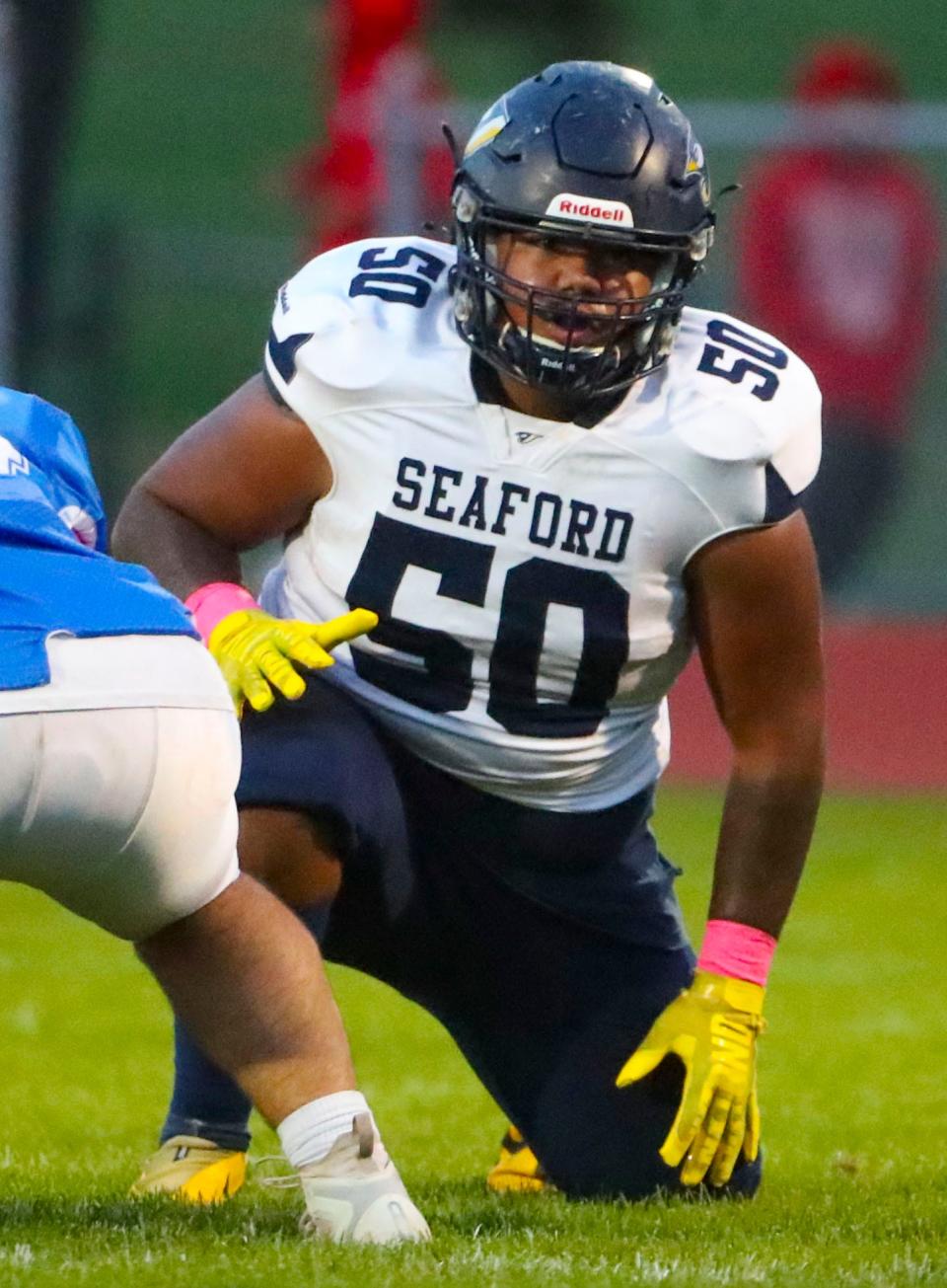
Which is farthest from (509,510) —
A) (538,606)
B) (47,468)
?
(47,468)

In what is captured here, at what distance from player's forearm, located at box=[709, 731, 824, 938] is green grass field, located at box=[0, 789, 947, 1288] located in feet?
1.31

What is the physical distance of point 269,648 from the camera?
3166mm

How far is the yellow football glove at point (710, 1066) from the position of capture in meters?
3.26

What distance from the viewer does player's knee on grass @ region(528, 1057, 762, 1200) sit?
11.5ft

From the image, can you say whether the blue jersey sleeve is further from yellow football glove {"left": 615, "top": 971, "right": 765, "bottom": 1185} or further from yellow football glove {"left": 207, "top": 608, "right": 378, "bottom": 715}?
yellow football glove {"left": 615, "top": 971, "right": 765, "bottom": 1185}

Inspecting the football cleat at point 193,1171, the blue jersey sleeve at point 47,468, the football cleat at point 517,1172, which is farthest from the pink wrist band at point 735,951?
the blue jersey sleeve at point 47,468

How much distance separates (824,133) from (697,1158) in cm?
738

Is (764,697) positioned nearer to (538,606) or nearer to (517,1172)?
(538,606)

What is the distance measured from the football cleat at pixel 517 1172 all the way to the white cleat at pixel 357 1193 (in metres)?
0.80

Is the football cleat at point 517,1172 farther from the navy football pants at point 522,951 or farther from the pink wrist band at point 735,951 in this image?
the pink wrist band at point 735,951

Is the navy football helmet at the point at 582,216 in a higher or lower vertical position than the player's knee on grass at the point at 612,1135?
higher

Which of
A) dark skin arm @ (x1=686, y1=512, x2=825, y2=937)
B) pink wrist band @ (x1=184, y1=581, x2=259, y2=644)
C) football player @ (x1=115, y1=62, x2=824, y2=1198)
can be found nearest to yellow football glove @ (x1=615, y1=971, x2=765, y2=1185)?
football player @ (x1=115, y1=62, x2=824, y2=1198)

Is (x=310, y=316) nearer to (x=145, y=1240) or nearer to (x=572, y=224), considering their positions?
(x=572, y=224)

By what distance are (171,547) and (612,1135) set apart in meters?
1.02
